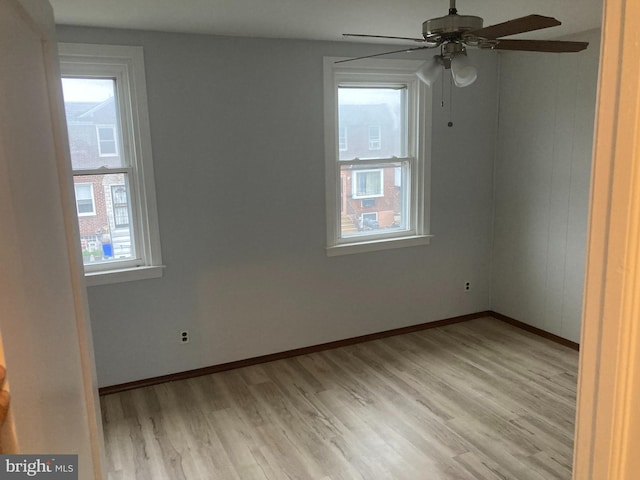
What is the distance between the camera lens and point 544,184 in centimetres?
421

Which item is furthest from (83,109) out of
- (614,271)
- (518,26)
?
(614,271)

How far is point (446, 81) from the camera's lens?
167 inches

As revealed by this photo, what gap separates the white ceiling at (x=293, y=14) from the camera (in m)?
2.64

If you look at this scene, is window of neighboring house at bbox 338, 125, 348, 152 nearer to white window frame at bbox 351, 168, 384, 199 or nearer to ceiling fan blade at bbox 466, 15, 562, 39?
white window frame at bbox 351, 168, 384, 199

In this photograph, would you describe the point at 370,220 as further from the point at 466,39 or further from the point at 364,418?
the point at 466,39

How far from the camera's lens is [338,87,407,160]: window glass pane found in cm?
404

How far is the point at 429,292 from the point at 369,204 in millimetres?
1024

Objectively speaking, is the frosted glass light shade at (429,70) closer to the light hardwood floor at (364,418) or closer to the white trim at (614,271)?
the white trim at (614,271)

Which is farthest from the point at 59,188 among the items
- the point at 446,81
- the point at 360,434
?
the point at 446,81

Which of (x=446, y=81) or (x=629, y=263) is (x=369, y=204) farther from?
(x=629, y=263)

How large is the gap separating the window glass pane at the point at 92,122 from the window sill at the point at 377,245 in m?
1.76

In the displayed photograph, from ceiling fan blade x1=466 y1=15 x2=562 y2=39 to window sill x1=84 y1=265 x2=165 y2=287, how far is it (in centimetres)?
252

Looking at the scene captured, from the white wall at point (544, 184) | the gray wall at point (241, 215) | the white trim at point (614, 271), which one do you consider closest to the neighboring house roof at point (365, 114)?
the gray wall at point (241, 215)

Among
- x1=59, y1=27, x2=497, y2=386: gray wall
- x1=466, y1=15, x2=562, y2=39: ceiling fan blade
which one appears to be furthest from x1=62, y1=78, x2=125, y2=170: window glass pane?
x1=466, y1=15, x2=562, y2=39: ceiling fan blade
